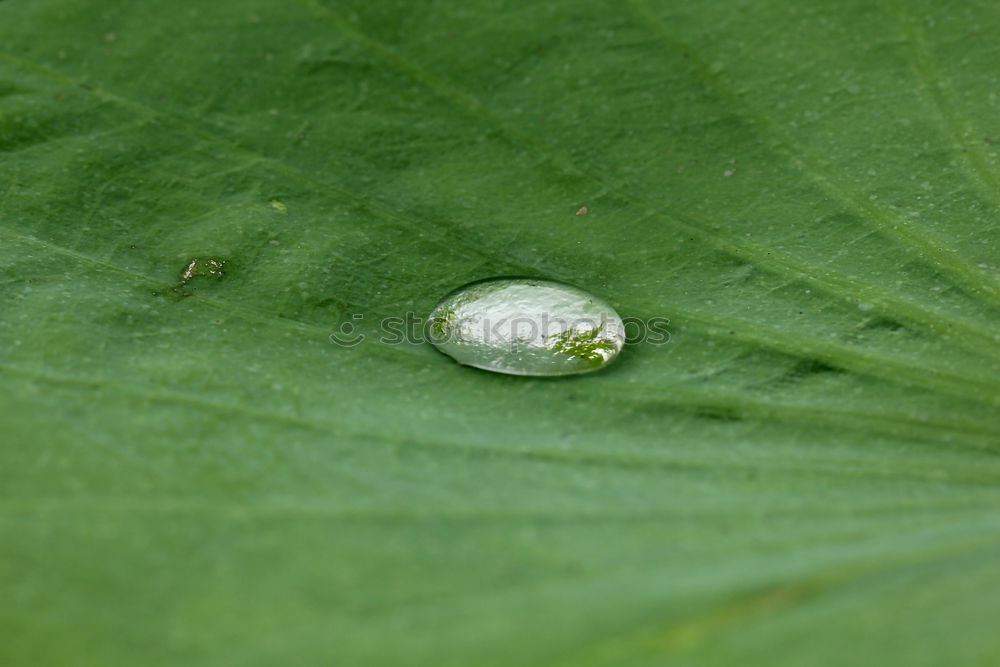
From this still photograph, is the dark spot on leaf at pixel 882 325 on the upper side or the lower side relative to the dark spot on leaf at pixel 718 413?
upper

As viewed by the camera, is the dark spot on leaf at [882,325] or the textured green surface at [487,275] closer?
the textured green surface at [487,275]

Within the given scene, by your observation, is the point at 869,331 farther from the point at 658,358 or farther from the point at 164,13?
the point at 164,13

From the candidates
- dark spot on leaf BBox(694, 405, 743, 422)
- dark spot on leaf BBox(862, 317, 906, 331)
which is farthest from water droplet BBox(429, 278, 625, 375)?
dark spot on leaf BBox(862, 317, 906, 331)

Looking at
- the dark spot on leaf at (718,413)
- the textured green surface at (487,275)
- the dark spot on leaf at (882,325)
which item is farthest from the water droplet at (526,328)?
the dark spot on leaf at (882,325)

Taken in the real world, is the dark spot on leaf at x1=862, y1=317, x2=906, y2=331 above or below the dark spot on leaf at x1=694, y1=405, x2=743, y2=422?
above

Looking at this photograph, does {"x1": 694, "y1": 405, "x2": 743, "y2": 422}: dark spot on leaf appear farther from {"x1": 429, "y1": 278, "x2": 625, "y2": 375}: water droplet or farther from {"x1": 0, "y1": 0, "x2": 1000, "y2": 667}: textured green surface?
{"x1": 429, "y1": 278, "x2": 625, "y2": 375}: water droplet

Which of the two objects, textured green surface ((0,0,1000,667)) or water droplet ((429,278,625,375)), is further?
water droplet ((429,278,625,375))

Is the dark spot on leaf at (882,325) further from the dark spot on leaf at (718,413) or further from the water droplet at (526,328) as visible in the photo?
the water droplet at (526,328)
